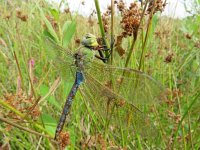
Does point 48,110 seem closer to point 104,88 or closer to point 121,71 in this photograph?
point 104,88

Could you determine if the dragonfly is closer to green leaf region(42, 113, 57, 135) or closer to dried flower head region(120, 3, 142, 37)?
green leaf region(42, 113, 57, 135)

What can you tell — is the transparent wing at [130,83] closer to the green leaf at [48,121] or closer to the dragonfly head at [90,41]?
the dragonfly head at [90,41]

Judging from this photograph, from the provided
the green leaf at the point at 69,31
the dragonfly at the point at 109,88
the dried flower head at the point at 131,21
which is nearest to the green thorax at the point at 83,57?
the dragonfly at the point at 109,88

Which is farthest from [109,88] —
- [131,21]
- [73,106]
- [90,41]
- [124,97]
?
[73,106]

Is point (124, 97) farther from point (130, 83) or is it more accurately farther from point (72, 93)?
point (72, 93)

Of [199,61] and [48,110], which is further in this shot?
[199,61]

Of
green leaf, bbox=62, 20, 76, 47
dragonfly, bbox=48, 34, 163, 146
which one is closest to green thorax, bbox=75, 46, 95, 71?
dragonfly, bbox=48, 34, 163, 146

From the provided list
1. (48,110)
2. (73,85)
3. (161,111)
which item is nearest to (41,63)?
(48,110)
